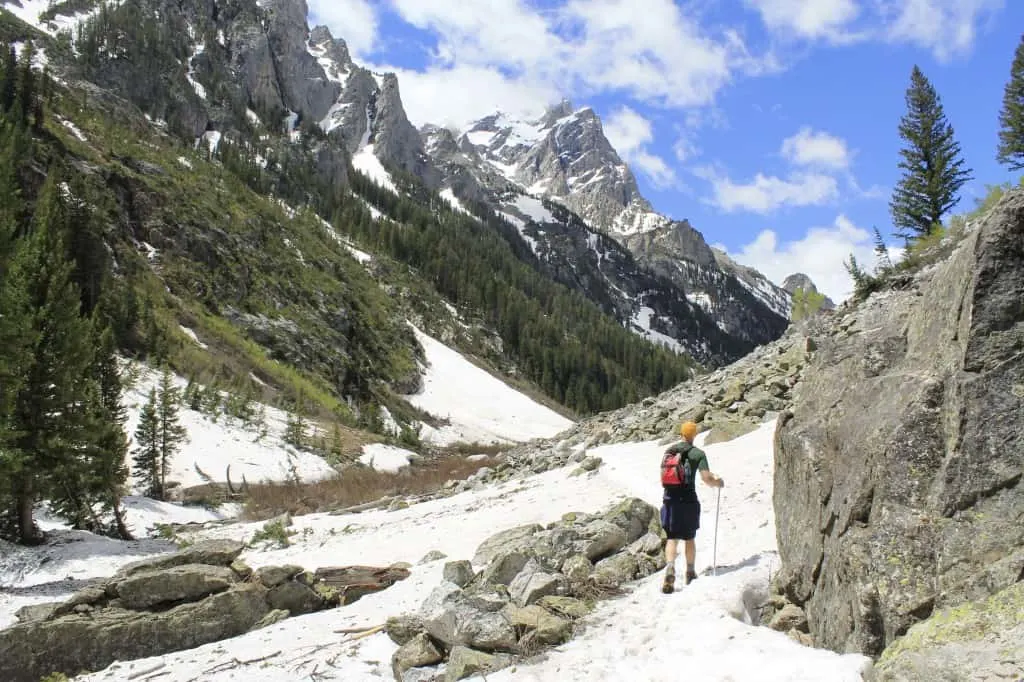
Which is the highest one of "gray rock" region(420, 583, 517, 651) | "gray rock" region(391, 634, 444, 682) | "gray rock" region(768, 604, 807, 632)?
"gray rock" region(768, 604, 807, 632)

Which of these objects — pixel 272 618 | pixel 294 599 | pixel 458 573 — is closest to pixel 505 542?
pixel 458 573

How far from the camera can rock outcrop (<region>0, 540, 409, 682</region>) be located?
9.23m

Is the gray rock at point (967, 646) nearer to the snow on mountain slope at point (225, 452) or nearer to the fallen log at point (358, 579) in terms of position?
the fallen log at point (358, 579)

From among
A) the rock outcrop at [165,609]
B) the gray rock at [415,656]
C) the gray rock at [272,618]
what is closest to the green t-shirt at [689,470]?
the gray rock at [415,656]

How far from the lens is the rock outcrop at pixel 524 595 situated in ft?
21.2

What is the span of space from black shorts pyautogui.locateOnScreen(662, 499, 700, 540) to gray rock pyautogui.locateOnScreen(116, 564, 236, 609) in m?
7.46

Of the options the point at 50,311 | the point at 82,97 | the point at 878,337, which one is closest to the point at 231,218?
the point at 82,97

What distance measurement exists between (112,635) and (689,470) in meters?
9.02

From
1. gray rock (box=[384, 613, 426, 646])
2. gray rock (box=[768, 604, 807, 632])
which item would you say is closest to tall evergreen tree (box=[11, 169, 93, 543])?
gray rock (box=[384, 613, 426, 646])

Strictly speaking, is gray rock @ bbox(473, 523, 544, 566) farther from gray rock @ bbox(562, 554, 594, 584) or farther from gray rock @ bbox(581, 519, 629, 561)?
gray rock @ bbox(562, 554, 594, 584)

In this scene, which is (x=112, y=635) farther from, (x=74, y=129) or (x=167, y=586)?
(x=74, y=129)

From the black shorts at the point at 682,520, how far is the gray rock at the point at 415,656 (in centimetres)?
309

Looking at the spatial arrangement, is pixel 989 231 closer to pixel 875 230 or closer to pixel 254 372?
pixel 875 230

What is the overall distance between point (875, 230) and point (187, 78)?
14639 centimetres
